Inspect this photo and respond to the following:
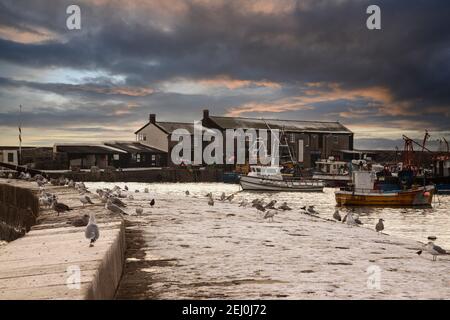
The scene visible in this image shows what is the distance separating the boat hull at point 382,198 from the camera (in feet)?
118

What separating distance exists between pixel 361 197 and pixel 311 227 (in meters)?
25.4

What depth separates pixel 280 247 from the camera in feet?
27.2

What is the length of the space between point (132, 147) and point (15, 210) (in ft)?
173

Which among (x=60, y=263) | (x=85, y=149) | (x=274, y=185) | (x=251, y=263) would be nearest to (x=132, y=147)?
(x=85, y=149)

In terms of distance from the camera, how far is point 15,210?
1778 cm

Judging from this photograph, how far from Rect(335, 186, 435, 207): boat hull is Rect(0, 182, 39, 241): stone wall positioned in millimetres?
24341

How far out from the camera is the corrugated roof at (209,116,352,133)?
7456 centimetres

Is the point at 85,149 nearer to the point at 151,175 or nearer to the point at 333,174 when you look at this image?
the point at 151,175

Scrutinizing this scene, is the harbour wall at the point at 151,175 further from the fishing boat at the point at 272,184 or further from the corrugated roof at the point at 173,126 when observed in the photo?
the fishing boat at the point at 272,184

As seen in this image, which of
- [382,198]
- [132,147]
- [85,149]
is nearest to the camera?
[382,198]

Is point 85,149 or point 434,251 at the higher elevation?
point 85,149

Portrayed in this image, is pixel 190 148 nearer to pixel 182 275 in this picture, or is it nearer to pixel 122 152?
pixel 122 152

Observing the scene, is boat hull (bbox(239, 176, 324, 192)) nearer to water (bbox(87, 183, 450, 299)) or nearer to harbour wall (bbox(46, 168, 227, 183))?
harbour wall (bbox(46, 168, 227, 183))
